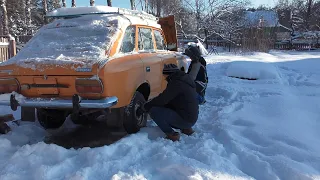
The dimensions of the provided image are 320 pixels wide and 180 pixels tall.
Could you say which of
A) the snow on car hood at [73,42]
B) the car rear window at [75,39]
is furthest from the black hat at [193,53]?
the car rear window at [75,39]

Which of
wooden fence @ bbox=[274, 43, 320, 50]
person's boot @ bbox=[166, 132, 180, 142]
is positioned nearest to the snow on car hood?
person's boot @ bbox=[166, 132, 180, 142]

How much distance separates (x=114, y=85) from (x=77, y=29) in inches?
59.4

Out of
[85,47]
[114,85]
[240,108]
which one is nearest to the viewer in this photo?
[114,85]

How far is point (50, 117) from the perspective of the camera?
5.30 meters

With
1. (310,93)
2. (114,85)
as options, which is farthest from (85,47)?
(310,93)

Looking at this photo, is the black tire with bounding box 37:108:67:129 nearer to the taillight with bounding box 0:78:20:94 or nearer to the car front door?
the taillight with bounding box 0:78:20:94

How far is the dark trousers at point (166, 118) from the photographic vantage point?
4.39m

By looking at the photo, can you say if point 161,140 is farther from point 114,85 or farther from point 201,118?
point 201,118

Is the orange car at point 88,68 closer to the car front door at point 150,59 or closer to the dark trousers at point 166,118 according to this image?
the car front door at point 150,59

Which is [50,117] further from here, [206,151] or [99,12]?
[206,151]

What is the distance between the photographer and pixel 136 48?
5000 mm

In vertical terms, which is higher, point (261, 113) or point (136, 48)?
point (136, 48)

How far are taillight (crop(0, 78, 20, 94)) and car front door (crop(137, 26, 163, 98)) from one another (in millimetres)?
1797

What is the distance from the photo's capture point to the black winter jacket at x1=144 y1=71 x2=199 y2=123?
429 centimetres
